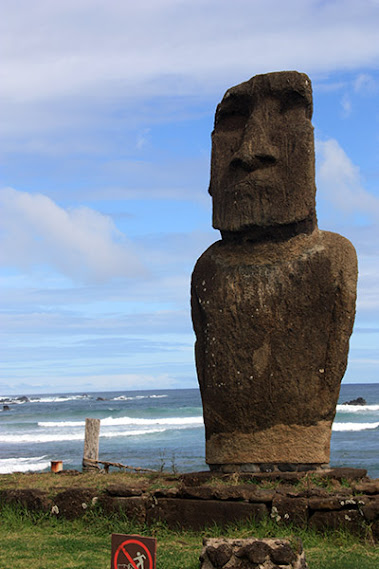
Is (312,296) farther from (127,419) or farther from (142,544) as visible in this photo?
(127,419)

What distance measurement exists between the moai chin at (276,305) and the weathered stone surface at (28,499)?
5.75ft

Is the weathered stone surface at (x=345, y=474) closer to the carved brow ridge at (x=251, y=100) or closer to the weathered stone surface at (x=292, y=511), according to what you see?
the weathered stone surface at (x=292, y=511)

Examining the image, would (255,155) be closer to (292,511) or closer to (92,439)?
(292,511)

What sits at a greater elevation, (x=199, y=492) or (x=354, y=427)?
(x=199, y=492)

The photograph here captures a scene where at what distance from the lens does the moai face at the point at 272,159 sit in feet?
24.7

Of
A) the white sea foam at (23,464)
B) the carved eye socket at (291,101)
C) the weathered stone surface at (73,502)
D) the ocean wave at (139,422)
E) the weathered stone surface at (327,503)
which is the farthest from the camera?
the ocean wave at (139,422)

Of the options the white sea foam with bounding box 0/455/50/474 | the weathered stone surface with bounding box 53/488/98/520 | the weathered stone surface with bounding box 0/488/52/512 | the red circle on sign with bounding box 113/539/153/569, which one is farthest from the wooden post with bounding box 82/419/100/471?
the red circle on sign with bounding box 113/539/153/569

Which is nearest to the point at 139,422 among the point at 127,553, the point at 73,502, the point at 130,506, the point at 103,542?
the point at 73,502

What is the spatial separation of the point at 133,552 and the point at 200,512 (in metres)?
2.80

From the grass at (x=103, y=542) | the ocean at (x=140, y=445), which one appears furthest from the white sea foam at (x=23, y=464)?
the grass at (x=103, y=542)

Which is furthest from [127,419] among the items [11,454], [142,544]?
[142,544]

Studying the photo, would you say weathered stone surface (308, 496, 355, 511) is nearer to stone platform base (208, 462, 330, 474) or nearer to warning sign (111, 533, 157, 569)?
stone platform base (208, 462, 330, 474)

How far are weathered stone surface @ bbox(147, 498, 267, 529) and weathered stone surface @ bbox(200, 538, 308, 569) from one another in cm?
177

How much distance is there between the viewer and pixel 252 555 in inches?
187
